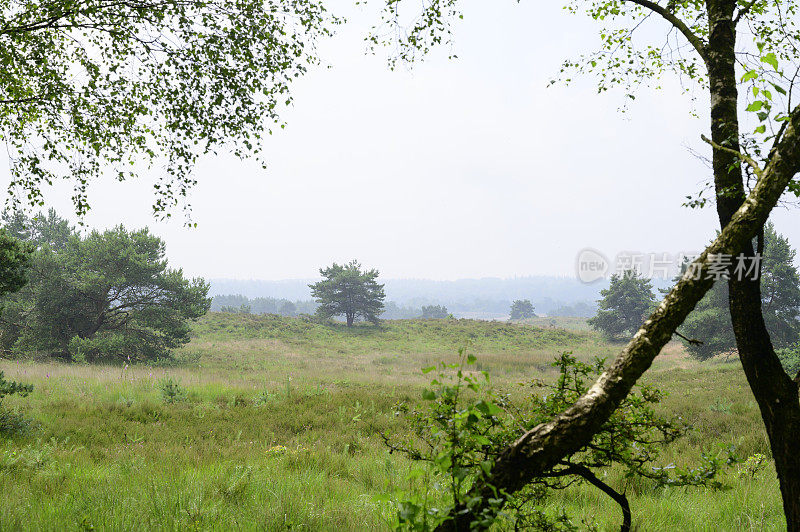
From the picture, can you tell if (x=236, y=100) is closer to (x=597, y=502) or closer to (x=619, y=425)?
(x=619, y=425)

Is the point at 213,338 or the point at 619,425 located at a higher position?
the point at 619,425

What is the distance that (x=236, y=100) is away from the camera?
5.96 metres

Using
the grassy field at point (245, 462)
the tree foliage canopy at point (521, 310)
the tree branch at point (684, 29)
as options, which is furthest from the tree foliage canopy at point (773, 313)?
the tree foliage canopy at point (521, 310)

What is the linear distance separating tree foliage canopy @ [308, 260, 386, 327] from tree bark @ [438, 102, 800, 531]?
52005 mm

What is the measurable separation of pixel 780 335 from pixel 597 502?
37740mm

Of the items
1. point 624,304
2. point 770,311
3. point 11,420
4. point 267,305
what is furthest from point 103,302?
point 267,305

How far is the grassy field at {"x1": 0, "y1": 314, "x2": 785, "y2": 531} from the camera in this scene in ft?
12.2

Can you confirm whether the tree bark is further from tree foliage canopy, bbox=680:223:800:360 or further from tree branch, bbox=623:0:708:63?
tree foliage canopy, bbox=680:223:800:360

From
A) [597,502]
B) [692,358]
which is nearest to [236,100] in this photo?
[597,502]

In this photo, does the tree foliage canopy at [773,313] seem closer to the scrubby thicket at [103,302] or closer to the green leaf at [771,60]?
the green leaf at [771,60]

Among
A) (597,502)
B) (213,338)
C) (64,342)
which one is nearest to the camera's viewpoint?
(597,502)

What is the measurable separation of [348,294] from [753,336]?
52644mm

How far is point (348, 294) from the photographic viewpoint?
5466 cm

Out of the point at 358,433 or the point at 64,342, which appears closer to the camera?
the point at 358,433
